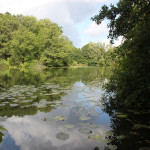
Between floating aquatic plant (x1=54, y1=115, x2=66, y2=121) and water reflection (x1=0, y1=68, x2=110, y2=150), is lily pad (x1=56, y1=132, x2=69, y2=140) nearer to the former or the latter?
water reflection (x1=0, y1=68, x2=110, y2=150)

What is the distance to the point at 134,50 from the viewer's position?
13.9 ft

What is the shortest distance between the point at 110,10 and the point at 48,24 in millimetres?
41372

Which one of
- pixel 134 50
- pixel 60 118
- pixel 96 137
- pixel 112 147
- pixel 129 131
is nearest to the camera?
pixel 112 147

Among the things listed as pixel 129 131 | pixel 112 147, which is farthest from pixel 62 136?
pixel 129 131

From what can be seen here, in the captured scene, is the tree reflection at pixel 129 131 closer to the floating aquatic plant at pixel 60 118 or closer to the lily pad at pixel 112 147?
the lily pad at pixel 112 147

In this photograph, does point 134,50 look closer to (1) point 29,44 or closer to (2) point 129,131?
(2) point 129,131

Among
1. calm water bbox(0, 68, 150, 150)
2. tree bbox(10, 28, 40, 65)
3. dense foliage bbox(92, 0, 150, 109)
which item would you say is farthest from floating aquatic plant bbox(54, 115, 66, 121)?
tree bbox(10, 28, 40, 65)

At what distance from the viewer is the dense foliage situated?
3.83 meters

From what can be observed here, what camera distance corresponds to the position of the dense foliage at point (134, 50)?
383 centimetres

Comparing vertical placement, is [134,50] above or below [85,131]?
above

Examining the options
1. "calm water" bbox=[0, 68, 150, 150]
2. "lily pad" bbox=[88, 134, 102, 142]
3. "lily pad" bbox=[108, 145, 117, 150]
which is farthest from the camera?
"lily pad" bbox=[88, 134, 102, 142]

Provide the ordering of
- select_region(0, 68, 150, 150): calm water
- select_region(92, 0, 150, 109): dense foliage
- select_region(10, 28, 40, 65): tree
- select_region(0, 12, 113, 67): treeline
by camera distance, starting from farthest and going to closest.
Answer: select_region(0, 12, 113, 67): treeline → select_region(10, 28, 40, 65): tree → select_region(92, 0, 150, 109): dense foliage → select_region(0, 68, 150, 150): calm water

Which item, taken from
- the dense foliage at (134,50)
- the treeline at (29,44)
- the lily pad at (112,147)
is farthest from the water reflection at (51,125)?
the treeline at (29,44)

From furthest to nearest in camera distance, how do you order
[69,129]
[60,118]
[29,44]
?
[29,44] < [60,118] < [69,129]
